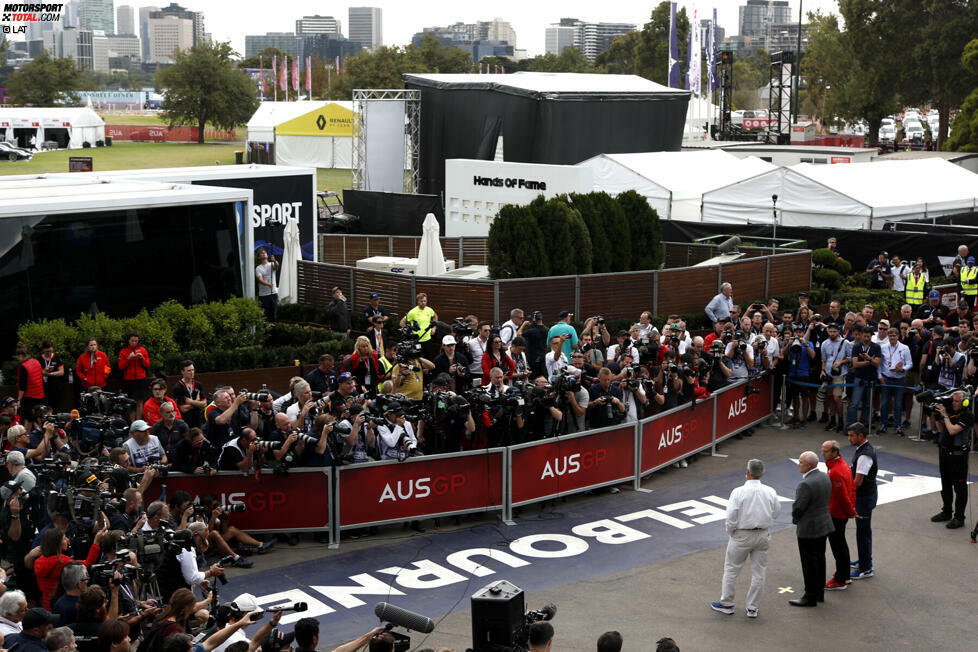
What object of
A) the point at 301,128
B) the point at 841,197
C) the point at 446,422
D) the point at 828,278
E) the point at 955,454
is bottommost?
the point at 955,454

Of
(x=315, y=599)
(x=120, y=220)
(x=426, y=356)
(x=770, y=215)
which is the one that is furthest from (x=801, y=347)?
(x=770, y=215)

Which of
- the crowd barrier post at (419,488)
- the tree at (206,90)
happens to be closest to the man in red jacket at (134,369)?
the crowd barrier post at (419,488)

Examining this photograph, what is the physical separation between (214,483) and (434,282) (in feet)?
28.0

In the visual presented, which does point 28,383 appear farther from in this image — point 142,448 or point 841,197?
point 841,197

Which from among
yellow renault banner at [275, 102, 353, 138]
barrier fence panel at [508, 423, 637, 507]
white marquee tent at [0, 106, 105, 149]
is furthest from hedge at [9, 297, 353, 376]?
white marquee tent at [0, 106, 105, 149]

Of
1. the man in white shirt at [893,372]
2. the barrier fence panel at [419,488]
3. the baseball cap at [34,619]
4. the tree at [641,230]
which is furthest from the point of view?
the tree at [641,230]

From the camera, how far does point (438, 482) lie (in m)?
13.1

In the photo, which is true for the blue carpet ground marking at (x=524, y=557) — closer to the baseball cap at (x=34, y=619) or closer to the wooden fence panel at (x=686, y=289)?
the baseball cap at (x=34, y=619)

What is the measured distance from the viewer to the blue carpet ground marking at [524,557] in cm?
1121

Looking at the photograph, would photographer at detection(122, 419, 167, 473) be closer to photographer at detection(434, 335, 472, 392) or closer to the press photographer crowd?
the press photographer crowd

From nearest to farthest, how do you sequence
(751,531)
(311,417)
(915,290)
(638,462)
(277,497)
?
(751,531) < (277,497) < (311,417) < (638,462) < (915,290)

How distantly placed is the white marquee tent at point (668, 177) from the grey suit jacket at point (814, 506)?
21284mm

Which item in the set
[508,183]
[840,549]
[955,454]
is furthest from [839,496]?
[508,183]

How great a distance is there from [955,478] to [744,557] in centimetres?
392
